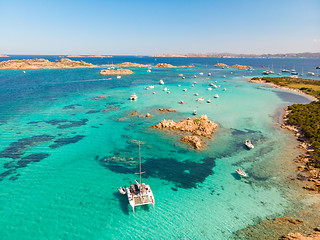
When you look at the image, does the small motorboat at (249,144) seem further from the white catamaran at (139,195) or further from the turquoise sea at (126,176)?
the white catamaran at (139,195)

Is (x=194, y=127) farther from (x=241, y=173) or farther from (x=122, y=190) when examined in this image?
(x=122, y=190)

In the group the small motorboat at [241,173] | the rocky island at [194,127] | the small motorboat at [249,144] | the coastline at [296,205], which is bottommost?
the coastline at [296,205]

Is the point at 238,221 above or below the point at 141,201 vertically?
below

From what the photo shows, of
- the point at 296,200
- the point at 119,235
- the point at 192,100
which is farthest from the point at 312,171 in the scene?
the point at 192,100

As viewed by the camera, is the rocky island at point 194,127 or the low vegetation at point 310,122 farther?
the rocky island at point 194,127

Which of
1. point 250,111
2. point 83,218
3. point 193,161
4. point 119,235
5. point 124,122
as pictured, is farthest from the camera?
point 250,111

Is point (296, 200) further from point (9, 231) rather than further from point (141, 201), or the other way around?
point (9, 231)

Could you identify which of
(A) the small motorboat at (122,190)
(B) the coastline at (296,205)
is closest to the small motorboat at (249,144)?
(B) the coastline at (296,205)

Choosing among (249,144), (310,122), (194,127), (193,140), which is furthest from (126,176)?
(310,122)

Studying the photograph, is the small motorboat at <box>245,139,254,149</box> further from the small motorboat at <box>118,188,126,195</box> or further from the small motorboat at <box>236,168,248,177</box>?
the small motorboat at <box>118,188,126,195</box>
